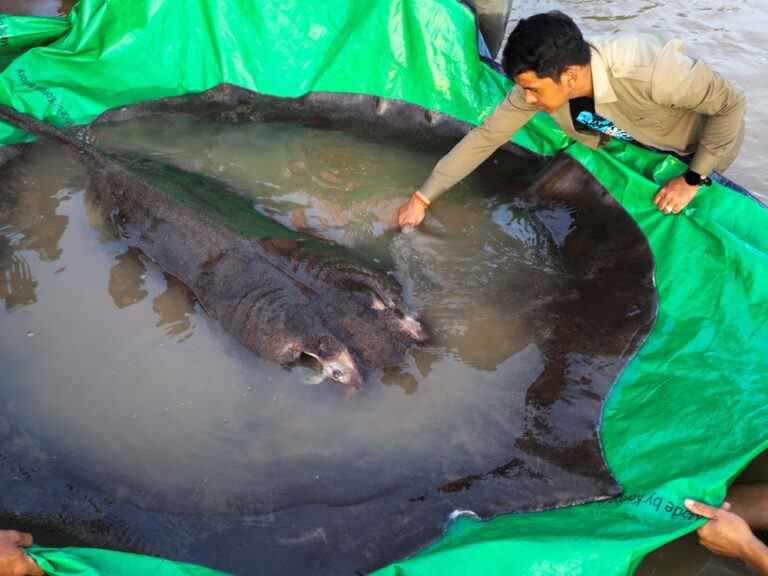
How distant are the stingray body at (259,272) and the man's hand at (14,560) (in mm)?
1644

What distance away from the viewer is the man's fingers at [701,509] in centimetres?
272

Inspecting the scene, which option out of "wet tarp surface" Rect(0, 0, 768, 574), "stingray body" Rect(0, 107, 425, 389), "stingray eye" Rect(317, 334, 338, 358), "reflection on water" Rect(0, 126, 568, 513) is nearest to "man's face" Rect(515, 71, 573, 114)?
"wet tarp surface" Rect(0, 0, 768, 574)

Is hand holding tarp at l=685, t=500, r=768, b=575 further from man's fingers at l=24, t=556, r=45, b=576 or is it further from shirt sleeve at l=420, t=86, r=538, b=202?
man's fingers at l=24, t=556, r=45, b=576

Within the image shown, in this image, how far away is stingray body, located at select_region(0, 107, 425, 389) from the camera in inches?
148

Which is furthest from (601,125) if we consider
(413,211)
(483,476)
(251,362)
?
(251,362)

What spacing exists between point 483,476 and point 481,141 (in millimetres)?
2355

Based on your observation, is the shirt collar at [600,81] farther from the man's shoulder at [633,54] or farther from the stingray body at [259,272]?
the stingray body at [259,272]

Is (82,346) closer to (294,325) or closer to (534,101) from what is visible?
(294,325)

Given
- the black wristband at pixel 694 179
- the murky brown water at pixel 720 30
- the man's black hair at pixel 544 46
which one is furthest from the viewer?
the murky brown water at pixel 720 30

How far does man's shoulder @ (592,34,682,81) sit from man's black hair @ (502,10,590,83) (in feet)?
1.59

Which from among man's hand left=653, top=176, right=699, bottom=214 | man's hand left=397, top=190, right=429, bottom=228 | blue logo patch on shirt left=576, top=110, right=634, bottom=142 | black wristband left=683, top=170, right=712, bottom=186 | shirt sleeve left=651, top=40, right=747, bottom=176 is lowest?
man's hand left=397, top=190, right=429, bottom=228

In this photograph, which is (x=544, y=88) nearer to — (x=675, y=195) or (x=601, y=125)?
(x=601, y=125)

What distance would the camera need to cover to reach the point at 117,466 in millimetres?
3346

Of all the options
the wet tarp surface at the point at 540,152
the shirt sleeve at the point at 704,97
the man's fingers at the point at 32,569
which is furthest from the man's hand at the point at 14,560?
the shirt sleeve at the point at 704,97
